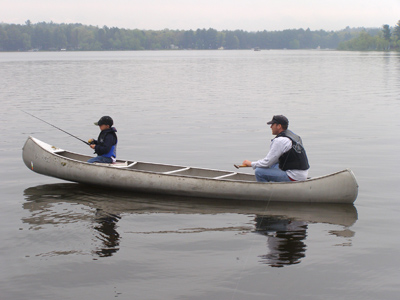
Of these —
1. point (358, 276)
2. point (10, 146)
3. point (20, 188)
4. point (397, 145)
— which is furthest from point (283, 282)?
point (10, 146)

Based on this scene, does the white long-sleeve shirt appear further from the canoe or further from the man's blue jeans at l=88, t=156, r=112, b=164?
the man's blue jeans at l=88, t=156, r=112, b=164

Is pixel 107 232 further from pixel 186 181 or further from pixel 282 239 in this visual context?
pixel 282 239

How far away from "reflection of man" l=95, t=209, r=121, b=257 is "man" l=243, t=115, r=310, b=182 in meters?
2.63

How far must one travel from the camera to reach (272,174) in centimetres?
1088

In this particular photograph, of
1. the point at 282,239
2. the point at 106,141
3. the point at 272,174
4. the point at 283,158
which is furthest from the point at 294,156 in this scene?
the point at 106,141

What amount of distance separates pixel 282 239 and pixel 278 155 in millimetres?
2145

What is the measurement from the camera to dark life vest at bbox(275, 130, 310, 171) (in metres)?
10.5

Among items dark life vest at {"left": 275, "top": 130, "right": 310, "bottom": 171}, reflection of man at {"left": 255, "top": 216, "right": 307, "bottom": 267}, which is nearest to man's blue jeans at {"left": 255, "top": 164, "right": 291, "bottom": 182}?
dark life vest at {"left": 275, "top": 130, "right": 310, "bottom": 171}

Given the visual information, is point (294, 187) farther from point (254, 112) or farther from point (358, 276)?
point (254, 112)

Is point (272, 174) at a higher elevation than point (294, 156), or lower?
lower

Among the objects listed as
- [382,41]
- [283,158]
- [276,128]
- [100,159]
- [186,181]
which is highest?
[382,41]

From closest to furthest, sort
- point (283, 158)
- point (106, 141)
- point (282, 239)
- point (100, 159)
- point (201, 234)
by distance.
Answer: point (282, 239) → point (201, 234) → point (283, 158) → point (106, 141) → point (100, 159)

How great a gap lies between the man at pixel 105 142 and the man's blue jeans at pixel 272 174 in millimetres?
3251

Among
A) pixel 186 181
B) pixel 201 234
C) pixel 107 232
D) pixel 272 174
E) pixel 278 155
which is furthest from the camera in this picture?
pixel 186 181
